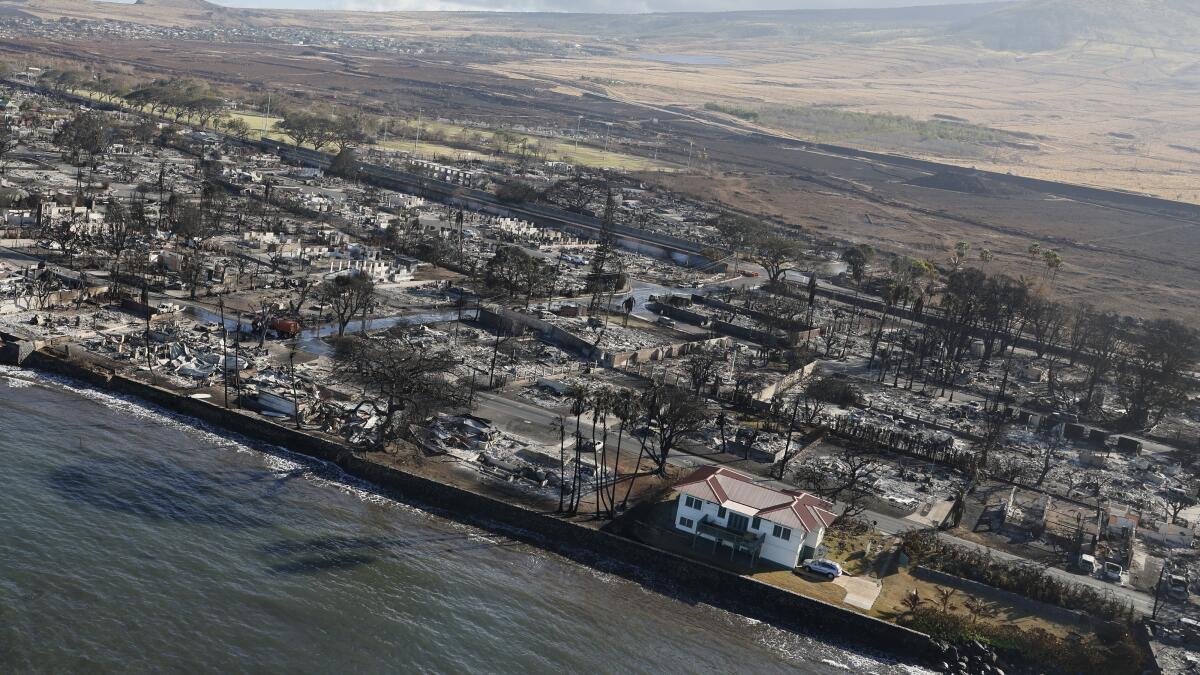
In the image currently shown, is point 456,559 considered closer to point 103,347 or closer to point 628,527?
point 628,527

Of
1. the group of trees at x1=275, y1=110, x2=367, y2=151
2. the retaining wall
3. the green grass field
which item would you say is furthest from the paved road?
the green grass field

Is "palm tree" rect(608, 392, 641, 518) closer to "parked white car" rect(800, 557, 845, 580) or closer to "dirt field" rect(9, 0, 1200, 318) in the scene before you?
"parked white car" rect(800, 557, 845, 580)

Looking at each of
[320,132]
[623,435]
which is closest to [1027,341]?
[623,435]

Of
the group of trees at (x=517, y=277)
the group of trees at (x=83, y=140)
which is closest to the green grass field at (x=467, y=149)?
the group of trees at (x=83, y=140)

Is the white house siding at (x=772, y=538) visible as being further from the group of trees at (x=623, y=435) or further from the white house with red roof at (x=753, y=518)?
the group of trees at (x=623, y=435)

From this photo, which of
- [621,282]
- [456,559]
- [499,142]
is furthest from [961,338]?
[499,142]
